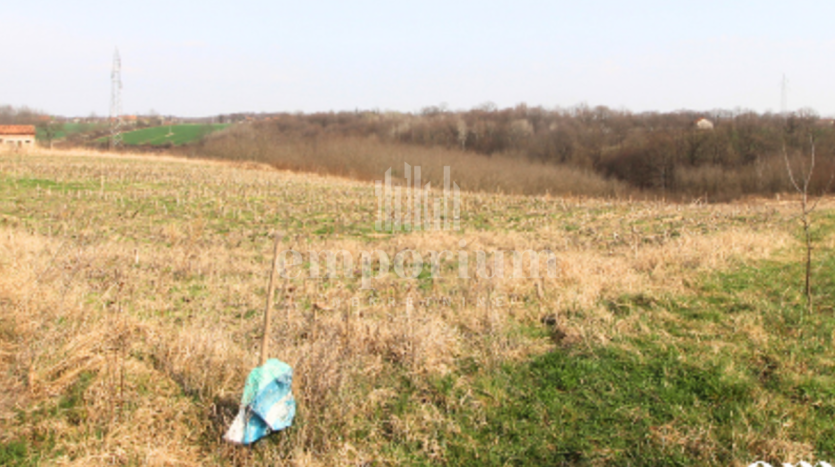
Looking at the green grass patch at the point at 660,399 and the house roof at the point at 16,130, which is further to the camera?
the house roof at the point at 16,130

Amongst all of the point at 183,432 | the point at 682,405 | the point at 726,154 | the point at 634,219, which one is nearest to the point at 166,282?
the point at 183,432

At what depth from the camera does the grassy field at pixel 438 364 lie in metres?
3.61

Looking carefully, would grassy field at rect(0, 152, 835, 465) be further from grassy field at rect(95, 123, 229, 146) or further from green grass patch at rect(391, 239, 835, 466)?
grassy field at rect(95, 123, 229, 146)

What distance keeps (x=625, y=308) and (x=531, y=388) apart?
8.18 ft

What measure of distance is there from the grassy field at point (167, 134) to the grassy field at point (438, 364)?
3234 inches

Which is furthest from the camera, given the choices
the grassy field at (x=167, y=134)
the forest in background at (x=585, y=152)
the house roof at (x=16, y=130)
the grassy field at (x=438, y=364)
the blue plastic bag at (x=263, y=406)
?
the grassy field at (x=167, y=134)

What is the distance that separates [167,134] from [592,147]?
69.2 m

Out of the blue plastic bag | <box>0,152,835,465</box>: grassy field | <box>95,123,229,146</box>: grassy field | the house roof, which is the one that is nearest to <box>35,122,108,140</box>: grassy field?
<box>95,123,229,146</box>: grassy field

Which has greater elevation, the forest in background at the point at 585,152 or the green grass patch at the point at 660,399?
the forest in background at the point at 585,152

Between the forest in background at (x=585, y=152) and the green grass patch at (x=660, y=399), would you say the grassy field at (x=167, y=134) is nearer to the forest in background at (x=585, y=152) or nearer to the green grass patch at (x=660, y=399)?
the forest in background at (x=585, y=152)

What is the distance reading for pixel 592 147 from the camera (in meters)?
65.9

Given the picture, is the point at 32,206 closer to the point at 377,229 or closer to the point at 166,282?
the point at 377,229

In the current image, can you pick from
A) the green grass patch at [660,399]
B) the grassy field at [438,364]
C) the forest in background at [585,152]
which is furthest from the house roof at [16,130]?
the green grass patch at [660,399]

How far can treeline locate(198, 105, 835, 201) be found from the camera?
44.7m
